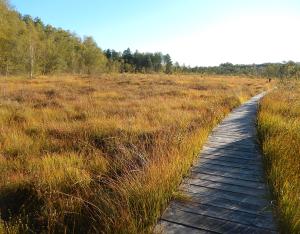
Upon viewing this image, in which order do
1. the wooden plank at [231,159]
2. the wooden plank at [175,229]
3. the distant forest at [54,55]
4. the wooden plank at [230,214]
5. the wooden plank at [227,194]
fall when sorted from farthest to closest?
the distant forest at [54,55]
the wooden plank at [231,159]
the wooden plank at [227,194]
the wooden plank at [230,214]
the wooden plank at [175,229]

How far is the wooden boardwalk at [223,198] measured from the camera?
9.68ft

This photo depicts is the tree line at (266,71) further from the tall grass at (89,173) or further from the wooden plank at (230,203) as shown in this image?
the wooden plank at (230,203)

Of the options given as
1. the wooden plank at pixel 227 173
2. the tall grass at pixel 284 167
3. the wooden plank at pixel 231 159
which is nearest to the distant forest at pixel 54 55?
the tall grass at pixel 284 167

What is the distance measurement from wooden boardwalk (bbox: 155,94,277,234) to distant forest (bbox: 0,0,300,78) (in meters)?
12.5

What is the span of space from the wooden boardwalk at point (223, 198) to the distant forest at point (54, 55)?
41.1ft

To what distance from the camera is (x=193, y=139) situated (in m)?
5.57

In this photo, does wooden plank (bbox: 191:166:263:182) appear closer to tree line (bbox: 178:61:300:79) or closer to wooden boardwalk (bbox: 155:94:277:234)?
wooden boardwalk (bbox: 155:94:277:234)

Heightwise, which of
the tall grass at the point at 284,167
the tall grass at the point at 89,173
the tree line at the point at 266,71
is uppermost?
the tree line at the point at 266,71

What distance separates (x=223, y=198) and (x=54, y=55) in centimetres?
4931

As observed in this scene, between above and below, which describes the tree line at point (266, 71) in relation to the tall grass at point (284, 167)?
above

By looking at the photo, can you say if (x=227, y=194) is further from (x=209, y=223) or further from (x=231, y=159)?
(x=231, y=159)

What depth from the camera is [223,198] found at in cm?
355

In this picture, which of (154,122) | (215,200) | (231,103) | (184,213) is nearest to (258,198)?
(215,200)

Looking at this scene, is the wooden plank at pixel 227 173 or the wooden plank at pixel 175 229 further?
the wooden plank at pixel 227 173
